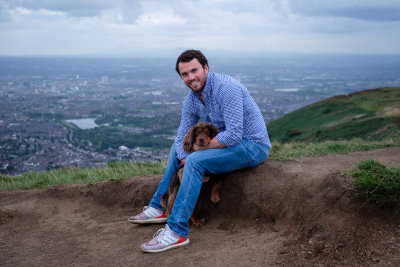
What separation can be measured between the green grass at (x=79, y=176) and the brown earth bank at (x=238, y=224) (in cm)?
41

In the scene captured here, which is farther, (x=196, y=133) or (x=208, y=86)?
(x=196, y=133)

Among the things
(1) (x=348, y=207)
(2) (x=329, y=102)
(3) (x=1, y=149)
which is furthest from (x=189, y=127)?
(2) (x=329, y=102)

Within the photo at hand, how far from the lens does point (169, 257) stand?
436cm

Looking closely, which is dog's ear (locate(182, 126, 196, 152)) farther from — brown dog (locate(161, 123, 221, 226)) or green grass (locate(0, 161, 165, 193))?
green grass (locate(0, 161, 165, 193))

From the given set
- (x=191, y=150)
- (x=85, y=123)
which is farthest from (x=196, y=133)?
(x=85, y=123)

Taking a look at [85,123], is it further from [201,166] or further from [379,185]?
[379,185]

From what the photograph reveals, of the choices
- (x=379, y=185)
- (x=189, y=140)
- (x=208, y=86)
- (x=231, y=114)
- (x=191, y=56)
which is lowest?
(x=379, y=185)

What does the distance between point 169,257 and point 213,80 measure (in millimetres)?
2398

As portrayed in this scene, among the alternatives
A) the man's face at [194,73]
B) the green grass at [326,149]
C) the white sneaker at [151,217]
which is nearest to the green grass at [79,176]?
the white sneaker at [151,217]

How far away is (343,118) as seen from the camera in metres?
25.9

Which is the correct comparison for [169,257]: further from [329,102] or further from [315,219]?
[329,102]

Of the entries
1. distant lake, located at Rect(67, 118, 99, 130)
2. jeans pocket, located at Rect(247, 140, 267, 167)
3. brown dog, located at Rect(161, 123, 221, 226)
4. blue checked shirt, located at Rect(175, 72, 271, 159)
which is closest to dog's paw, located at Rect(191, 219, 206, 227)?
brown dog, located at Rect(161, 123, 221, 226)

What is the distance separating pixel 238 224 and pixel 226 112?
1.69 metres

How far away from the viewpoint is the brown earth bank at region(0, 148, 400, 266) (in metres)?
3.85
